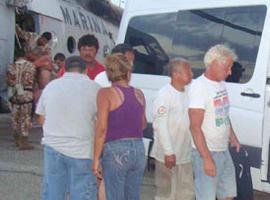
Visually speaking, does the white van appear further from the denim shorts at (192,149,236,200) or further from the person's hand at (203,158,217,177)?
the person's hand at (203,158,217,177)

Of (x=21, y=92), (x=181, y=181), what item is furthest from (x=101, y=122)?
(x=21, y=92)

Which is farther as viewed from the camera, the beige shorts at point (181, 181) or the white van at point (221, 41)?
the white van at point (221, 41)

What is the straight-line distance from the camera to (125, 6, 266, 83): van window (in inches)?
214

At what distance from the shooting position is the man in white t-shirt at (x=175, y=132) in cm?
449

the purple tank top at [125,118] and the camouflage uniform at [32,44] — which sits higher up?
the camouflage uniform at [32,44]

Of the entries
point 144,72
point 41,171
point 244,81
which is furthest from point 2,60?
point 244,81

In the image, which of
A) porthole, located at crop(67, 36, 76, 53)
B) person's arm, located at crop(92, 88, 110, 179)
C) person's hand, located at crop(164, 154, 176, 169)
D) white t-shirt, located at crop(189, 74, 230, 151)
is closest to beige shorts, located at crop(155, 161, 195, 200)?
person's hand, located at crop(164, 154, 176, 169)

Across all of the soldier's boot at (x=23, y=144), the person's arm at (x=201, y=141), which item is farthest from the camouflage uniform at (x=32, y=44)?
the person's arm at (x=201, y=141)

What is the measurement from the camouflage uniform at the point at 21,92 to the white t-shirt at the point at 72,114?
15.8ft

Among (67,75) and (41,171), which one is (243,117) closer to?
(67,75)

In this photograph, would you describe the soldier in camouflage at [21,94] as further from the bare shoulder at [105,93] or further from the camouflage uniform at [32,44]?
the bare shoulder at [105,93]

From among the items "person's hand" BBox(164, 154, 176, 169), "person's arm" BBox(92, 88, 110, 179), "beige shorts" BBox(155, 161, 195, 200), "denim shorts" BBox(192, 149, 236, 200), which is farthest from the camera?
"beige shorts" BBox(155, 161, 195, 200)

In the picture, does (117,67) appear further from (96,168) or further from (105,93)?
(96,168)

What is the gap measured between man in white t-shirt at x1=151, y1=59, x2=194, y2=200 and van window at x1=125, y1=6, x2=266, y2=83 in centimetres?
101
